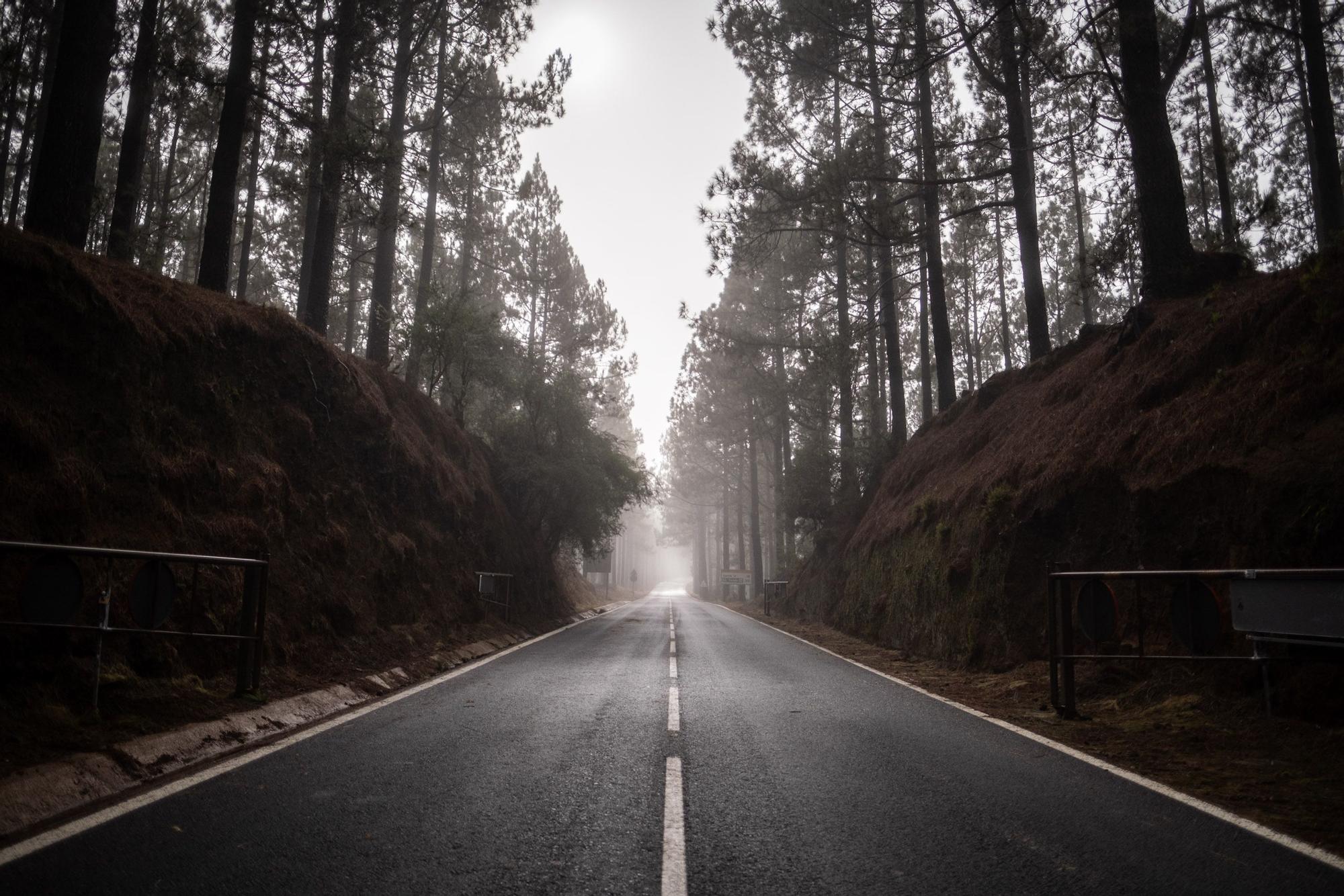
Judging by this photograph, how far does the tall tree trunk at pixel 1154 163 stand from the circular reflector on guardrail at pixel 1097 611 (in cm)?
809

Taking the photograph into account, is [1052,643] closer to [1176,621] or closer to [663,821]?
[1176,621]

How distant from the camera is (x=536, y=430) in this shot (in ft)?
78.1

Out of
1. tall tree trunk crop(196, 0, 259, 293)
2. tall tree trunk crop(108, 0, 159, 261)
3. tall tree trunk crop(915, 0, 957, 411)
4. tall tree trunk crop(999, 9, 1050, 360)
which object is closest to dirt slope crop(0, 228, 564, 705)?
tall tree trunk crop(196, 0, 259, 293)

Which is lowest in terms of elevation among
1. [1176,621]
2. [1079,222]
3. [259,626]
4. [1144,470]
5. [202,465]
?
[259,626]

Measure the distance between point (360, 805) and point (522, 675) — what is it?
5929mm

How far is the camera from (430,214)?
23828 mm

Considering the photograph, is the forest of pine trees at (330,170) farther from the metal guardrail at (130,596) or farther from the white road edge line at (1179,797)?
the white road edge line at (1179,797)

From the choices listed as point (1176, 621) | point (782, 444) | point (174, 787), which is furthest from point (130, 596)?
point (782, 444)

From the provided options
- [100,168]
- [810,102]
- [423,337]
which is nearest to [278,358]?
[423,337]

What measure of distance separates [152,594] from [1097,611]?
8871 mm

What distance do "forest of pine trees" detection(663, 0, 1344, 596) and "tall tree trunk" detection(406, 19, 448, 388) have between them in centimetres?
827

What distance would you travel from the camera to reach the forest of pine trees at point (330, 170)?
41.6ft

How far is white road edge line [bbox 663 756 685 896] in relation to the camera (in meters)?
3.26

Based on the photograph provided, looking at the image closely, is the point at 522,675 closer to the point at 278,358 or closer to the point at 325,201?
the point at 278,358
